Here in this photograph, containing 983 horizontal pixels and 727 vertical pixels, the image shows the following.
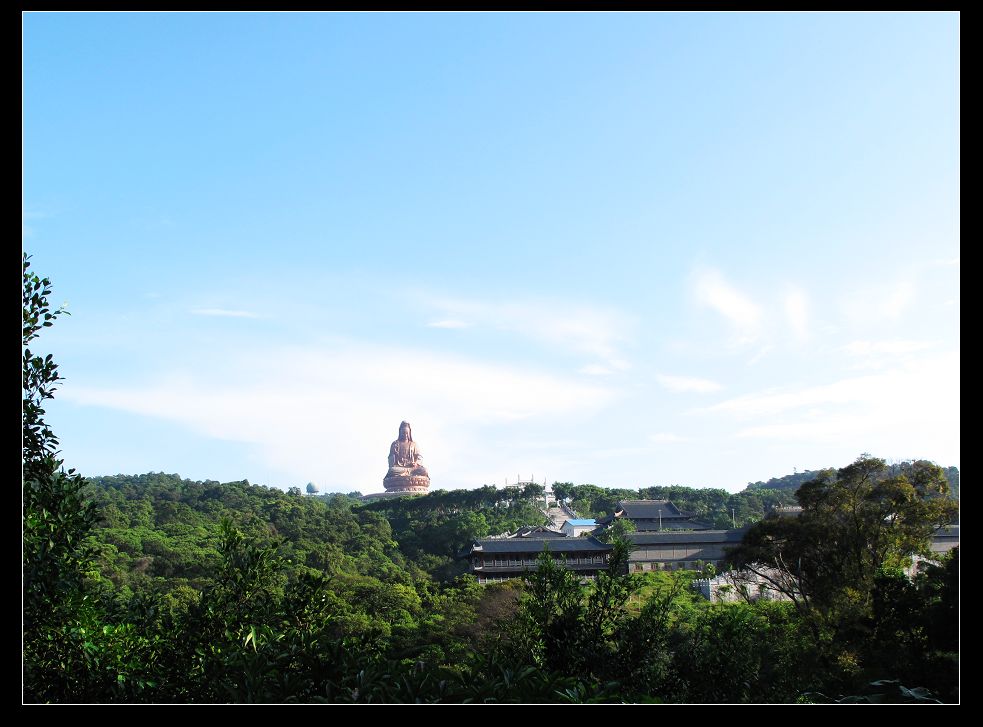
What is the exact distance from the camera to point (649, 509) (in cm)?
1983

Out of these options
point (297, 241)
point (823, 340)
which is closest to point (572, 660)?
point (297, 241)

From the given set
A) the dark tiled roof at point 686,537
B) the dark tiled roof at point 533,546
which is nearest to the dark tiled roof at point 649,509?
the dark tiled roof at point 686,537

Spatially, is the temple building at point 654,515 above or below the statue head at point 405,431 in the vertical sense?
below

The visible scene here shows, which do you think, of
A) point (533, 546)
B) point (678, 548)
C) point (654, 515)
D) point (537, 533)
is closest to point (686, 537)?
point (678, 548)

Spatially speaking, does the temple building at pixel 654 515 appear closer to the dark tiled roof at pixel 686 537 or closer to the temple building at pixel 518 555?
the dark tiled roof at pixel 686 537

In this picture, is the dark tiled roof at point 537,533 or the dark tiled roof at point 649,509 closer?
the dark tiled roof at point 537,533

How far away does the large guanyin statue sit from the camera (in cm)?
3309

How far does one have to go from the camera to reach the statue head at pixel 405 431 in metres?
34.3

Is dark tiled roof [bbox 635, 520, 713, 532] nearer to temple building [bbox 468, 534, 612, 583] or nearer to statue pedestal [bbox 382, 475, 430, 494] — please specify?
temple building [bbox 468, 534, 612, 583]

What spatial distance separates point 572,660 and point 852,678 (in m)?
4.19

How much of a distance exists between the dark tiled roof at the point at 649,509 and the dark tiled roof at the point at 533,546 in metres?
5.56

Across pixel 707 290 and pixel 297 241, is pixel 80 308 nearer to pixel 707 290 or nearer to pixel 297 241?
pixel 297 241

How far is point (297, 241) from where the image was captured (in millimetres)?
4289
